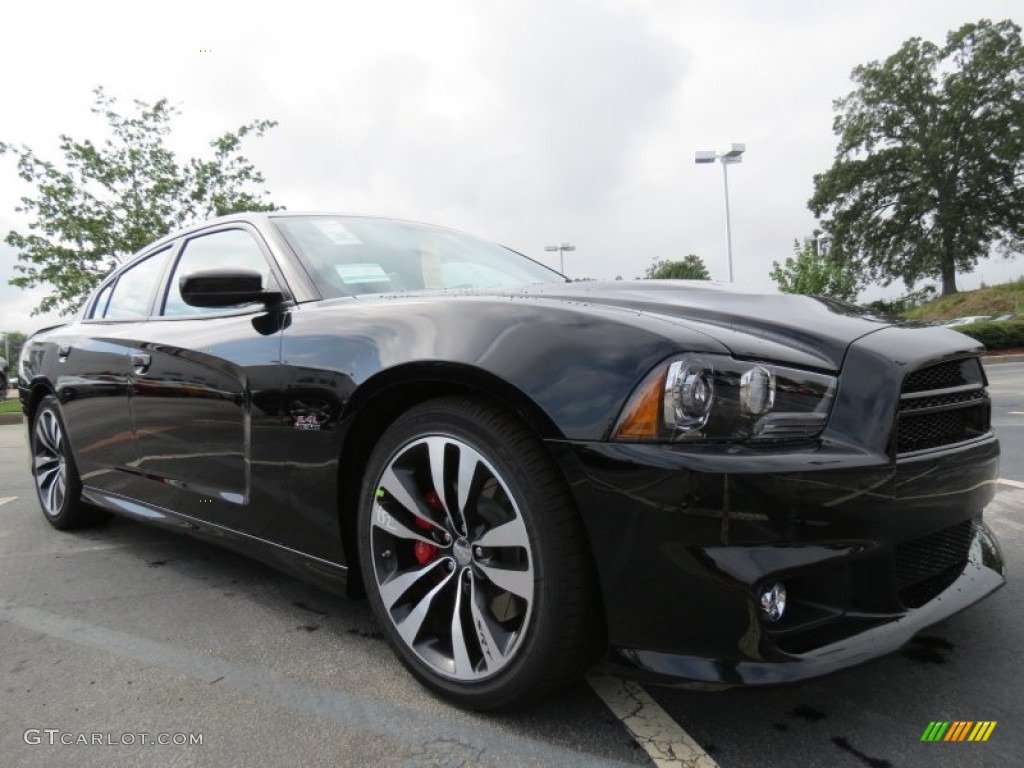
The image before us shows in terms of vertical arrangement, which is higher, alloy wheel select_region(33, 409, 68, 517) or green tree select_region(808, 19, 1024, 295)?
green tree select_region(808, 19, 1024, 295)

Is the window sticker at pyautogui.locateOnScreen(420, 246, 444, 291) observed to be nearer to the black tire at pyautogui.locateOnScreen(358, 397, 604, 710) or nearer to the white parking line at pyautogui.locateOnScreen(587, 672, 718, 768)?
the black tire at pyautogui.locateOnScreen(358, 397, 604, 710)

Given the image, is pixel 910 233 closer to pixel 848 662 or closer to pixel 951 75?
pixel 951 75

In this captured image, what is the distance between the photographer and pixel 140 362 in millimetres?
3029

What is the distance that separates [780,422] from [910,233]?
45.9 meters

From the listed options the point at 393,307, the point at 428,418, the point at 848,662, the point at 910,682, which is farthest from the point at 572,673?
the point at 393,307

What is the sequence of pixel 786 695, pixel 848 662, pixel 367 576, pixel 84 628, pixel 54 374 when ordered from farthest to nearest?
pixel 54 374
pixel 84 628
pixel 367 576
pixel 786 695
pixel 848 662

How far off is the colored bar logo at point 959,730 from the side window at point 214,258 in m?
2.32

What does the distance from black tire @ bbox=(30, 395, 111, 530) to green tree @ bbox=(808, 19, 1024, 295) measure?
145 feet

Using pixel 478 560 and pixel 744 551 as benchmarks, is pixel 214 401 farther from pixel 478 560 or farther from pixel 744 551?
pixel 744 551

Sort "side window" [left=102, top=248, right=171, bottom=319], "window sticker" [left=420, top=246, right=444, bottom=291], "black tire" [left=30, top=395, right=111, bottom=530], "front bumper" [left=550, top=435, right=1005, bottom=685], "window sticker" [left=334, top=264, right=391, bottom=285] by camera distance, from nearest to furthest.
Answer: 1. "front bumper" [left=550, top=435, right=1005, bottom=685]
2. "window sticker" [left=334, top=264, right=391, bottom=285]
3. "window sticker" [left=420, top=246, right=444, bottom=291]
4. "side window" [left=102, top=248, right=171, bottom=319]
5. "black tire" [left=30, top=395, right=111, bottom=530]

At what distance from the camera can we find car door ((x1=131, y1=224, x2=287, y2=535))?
237 centimetres

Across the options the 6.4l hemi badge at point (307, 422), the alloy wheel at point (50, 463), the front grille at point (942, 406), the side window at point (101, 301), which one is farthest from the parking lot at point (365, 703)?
the side window at point (101, 301)

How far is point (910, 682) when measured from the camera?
1922 millimetres

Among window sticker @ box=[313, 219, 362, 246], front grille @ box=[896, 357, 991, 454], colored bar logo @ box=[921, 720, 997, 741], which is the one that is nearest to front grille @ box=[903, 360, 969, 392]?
front grille @ box=[896, 357, 991, 454]
